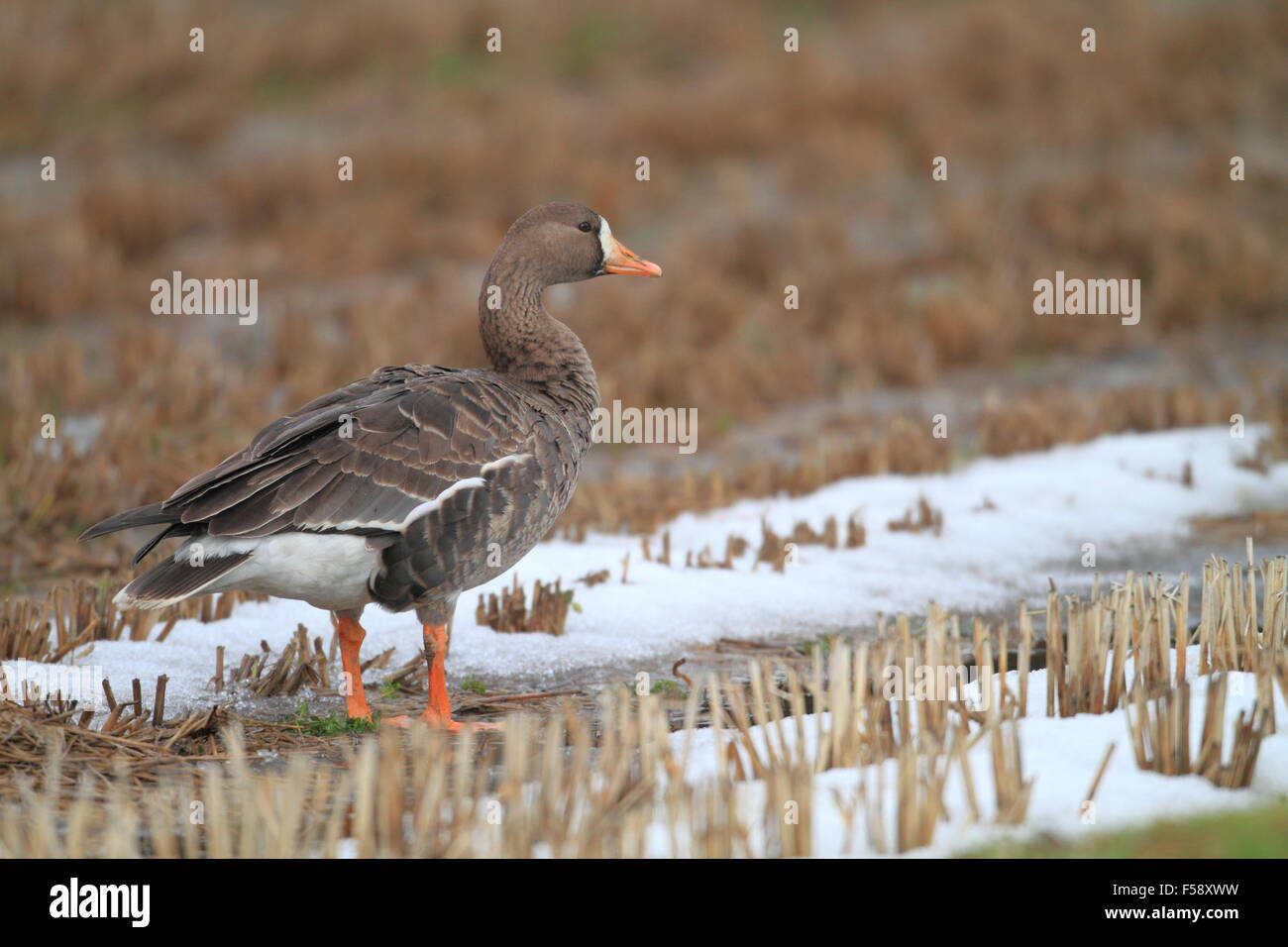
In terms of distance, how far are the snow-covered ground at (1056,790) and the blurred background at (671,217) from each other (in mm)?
4040

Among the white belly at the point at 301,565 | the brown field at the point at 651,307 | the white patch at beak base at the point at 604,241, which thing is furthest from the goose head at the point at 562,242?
the white belly at the point at 301,565

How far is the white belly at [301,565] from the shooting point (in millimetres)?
4723

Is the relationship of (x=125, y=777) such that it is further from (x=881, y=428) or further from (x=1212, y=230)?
(x=1212, y=230)

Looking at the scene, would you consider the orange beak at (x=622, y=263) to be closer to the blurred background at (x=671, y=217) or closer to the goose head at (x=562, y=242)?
the goose head at (x=562, y=242)

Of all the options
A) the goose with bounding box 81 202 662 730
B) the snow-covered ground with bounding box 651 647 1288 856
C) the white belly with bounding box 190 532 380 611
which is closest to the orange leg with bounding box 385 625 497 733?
the goose with bounding box 81 202 662 730

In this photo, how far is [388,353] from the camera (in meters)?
12.0

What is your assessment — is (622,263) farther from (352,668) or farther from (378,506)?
(352,668)

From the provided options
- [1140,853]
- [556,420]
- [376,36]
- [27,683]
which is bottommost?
[1140,853]

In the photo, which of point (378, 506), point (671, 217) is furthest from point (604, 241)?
point (671, 217)

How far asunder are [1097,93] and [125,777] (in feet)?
57.8

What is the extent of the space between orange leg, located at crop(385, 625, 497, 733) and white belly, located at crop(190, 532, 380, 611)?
1.07 ft

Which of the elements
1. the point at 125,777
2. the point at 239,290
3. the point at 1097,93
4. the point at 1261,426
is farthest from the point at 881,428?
the point at 1097,93

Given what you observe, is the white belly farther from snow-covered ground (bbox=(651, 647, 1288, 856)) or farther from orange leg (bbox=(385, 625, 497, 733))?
snow-covered ground (bbox=(651, 647, 1288, 856))

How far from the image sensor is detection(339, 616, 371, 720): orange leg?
5125 mm
